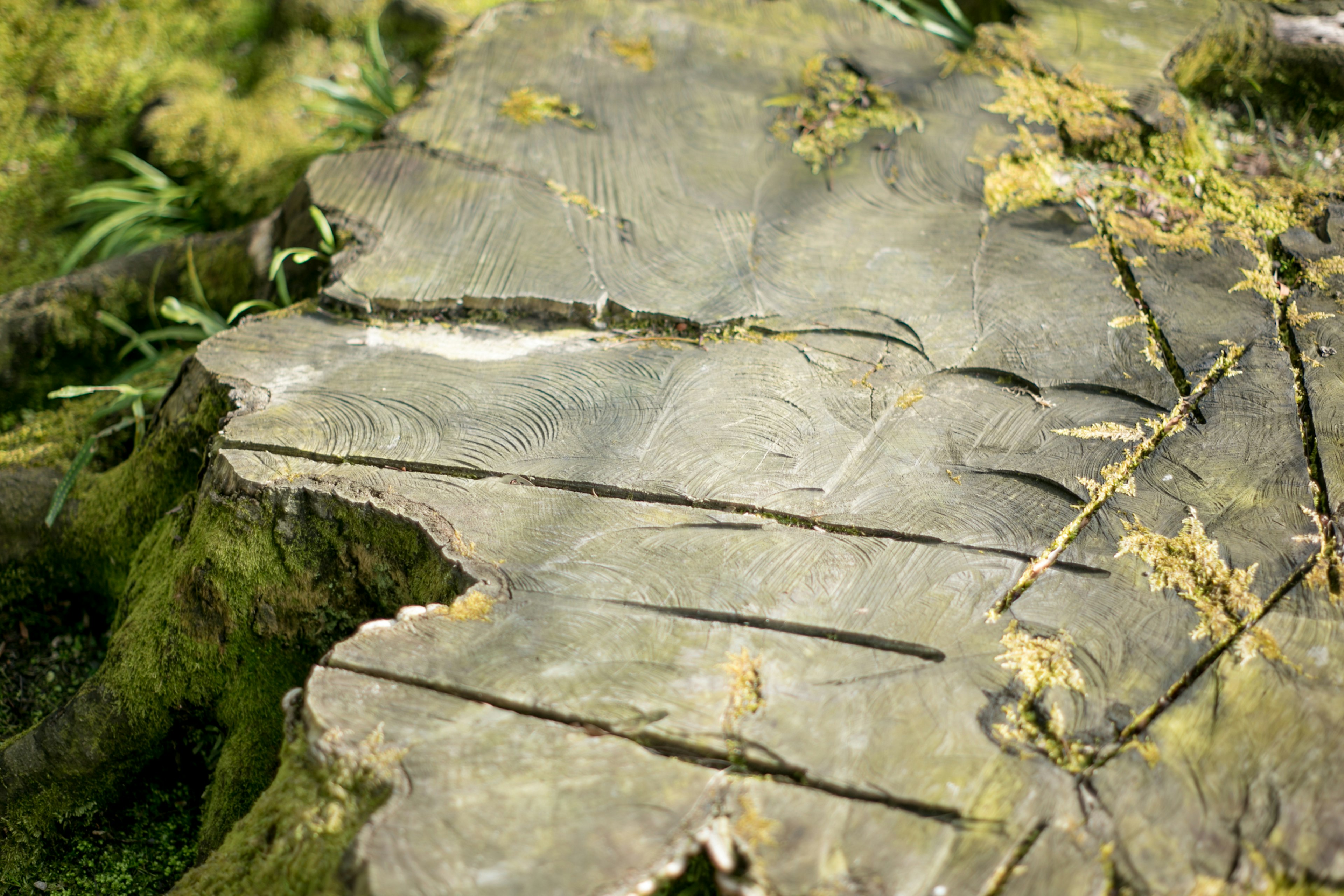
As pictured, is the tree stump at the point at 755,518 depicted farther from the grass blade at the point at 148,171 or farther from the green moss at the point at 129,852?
Result: the grass blade at the point at 148,171

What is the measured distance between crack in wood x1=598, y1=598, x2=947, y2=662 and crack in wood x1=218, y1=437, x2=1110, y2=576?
21 cm

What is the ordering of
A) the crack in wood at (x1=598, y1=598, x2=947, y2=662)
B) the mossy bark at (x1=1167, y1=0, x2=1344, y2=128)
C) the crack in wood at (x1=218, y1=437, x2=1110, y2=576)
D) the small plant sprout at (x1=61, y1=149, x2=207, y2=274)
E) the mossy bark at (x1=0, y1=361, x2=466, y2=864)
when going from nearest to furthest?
the crack in wood at (x1=598, y1=598, x2=947, y2=662) → the crack in wood at (x1=218, y1=437, x2=1110, y2=576) → the mossy bark at (x1=0, y1=361, x2=466, y2=864) → the mossy bark at (x1=1167, y1=0, x2=1344, y2=128) → the small plant sprout at (x1=61, y1=149, x2=207, y2=274)

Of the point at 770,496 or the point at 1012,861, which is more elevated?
the point at 770,496

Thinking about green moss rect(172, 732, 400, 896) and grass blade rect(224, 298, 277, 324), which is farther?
grass blade rect(224, 298, 277, 324)

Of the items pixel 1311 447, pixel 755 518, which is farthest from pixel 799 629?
pixel 1311 447

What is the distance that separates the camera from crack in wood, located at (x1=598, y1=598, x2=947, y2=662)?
1.31 meters

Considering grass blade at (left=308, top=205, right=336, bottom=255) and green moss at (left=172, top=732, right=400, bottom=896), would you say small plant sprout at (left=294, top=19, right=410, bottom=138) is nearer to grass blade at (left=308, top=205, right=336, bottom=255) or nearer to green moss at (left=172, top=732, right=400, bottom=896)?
grass blade at (left=308, top=205, right=336, bottom=255)

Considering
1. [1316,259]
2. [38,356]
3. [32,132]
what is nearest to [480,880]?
[1316,259]

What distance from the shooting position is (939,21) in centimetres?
283

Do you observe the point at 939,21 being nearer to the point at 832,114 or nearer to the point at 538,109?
the point at 832,114

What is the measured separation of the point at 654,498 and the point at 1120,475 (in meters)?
0.89

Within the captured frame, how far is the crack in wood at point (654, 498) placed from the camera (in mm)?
1464

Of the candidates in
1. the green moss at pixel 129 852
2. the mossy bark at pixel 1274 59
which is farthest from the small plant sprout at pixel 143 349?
the mossy bark at pixel 1274 59

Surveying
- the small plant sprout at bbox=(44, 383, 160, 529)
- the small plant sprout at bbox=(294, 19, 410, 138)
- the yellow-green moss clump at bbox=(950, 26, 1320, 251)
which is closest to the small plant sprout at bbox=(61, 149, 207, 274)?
the small plant sprout at bbox=(294, 19, 410, 138)
